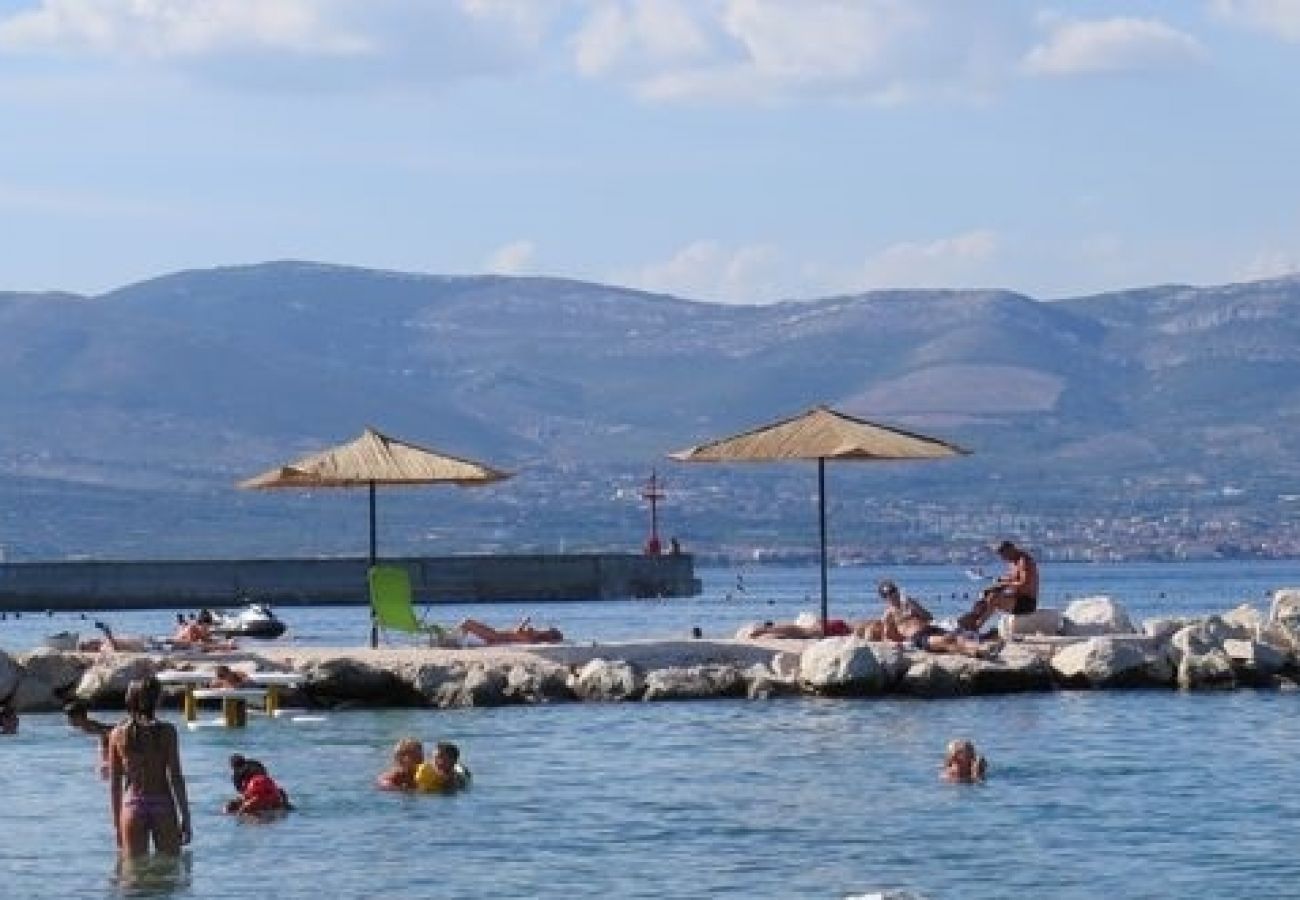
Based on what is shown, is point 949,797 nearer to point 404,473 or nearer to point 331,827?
point 331,827

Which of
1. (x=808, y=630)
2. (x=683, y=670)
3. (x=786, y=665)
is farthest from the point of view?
(x=808, y=630)

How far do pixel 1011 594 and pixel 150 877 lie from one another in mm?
16997

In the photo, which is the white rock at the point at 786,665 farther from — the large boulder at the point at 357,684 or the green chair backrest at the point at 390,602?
the green chair backrest at the point at 390,602

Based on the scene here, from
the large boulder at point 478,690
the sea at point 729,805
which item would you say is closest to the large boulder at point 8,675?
the sea at point 729,805

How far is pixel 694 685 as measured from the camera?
34.1 meters

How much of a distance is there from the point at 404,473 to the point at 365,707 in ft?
11.7

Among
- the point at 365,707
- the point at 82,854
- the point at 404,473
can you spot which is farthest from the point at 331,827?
the point at 404,473

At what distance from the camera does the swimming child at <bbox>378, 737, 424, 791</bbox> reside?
85.6 ft

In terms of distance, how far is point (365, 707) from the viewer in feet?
111

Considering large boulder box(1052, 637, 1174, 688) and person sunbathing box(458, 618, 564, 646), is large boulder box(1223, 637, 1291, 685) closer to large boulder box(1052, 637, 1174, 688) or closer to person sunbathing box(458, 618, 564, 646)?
large boulder box(1052, 637, 1174, 688)

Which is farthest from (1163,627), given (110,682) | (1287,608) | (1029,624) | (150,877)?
(150,877)

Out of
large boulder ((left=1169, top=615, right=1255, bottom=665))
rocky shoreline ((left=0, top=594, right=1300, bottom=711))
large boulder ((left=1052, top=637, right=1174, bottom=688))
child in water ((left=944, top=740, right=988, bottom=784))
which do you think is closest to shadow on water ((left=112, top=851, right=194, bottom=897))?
child in water ((left=944, top=740, right=988, bottom=784))

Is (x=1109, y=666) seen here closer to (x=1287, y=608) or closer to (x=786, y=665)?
(x=786, y=665)

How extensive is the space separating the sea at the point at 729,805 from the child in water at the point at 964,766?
12cm
